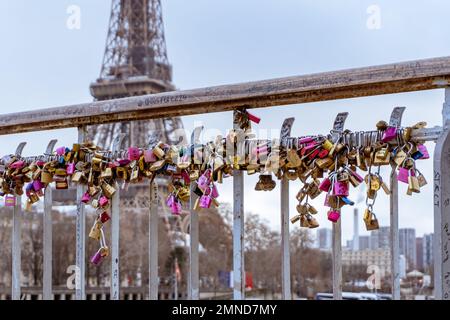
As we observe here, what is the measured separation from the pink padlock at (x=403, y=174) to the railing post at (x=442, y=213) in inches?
4.9

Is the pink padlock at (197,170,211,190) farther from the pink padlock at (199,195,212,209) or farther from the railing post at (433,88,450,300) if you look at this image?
the railing post at (433,88,450,300)

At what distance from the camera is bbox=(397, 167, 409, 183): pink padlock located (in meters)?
2.12

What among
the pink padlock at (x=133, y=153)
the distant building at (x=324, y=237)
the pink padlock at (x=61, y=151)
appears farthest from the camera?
the distant building at (x=324, y=237)

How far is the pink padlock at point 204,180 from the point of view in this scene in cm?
248

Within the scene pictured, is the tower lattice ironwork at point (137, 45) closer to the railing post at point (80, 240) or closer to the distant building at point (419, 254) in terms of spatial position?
the distant building at point (419, 254)

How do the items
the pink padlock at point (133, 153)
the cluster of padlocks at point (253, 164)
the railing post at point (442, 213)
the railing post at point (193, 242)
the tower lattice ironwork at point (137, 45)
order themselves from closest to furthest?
the railing post at point (442, 213) → the cluster of padlocks at point (253, 164) → the railing post at point (193, 242) → the pink padlock at point (133, 153) → the tower lattice ironwork at point (137, 45)

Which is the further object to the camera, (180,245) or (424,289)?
(180,245)

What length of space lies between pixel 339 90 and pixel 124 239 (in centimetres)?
3174

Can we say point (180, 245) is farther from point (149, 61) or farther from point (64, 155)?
point (64, 155)

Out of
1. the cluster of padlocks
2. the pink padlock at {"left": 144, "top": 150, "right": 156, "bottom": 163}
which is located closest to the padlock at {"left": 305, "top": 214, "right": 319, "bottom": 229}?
the cluster of padlocks

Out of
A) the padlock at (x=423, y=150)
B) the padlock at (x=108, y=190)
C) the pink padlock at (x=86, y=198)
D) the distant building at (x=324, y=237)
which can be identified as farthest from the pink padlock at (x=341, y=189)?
the distant building at (x=324, y=237)

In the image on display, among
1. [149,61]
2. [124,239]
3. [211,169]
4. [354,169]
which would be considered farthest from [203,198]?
[149,61]

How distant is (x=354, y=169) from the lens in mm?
2307

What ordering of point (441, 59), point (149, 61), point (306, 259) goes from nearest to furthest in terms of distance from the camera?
point (441, 59)
point (306, 259)
point (149, 61)
